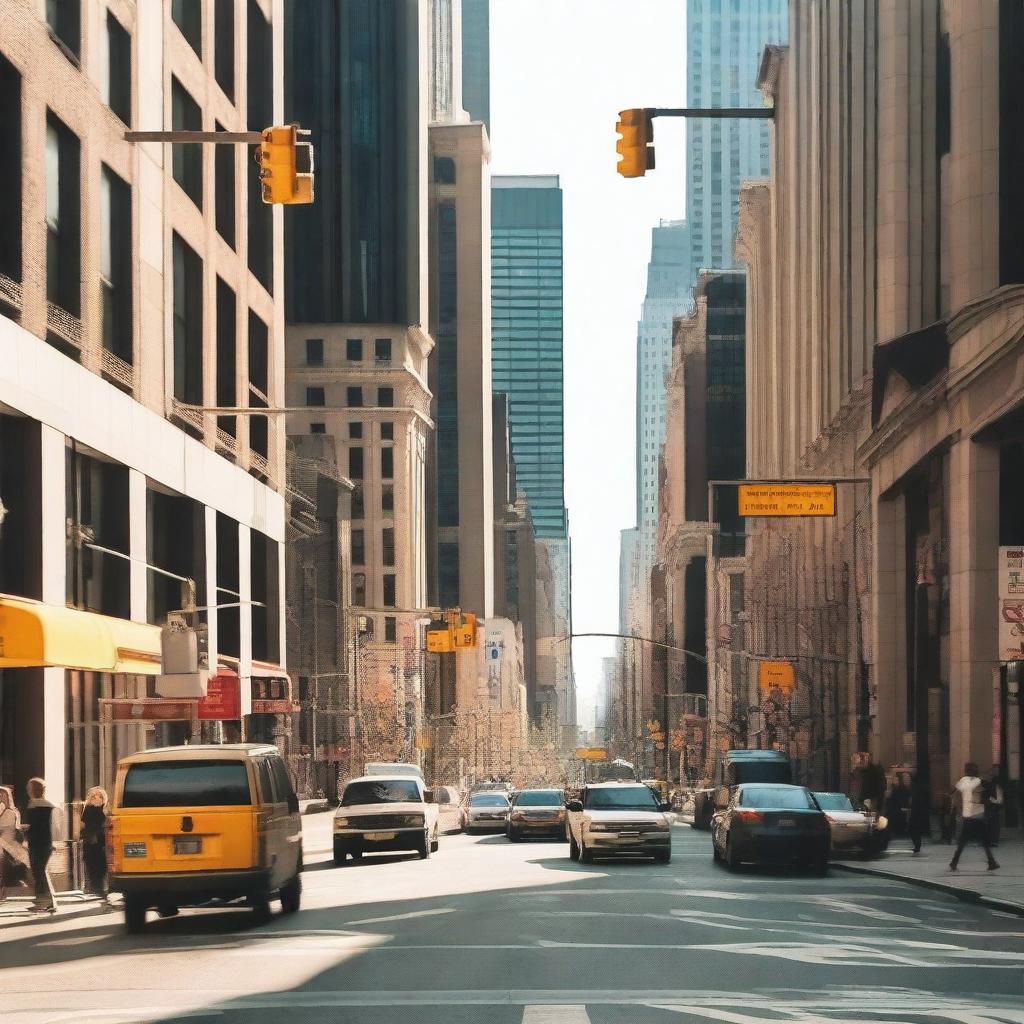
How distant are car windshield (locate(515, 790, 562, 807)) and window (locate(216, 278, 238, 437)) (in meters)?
12.7

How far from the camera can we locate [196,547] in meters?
46.2

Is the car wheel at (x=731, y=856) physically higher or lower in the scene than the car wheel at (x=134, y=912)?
lower

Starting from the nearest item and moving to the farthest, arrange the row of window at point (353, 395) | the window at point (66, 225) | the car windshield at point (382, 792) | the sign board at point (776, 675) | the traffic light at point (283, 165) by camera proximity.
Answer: the traffic light at point (283, 165) → the window at point (66, 225) → the car windshield at point (382, 792) → the sign board at point (776, 675) → the row of window at point (353, 395)

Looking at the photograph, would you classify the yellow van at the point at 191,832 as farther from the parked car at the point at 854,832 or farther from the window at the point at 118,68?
the window at the point at 118,68

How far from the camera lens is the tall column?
148 ft

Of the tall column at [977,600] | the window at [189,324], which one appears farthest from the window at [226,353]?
the tall column at [977,600]

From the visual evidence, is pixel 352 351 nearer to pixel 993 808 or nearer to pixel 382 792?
pixel 382 792

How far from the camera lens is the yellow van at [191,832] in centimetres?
2152

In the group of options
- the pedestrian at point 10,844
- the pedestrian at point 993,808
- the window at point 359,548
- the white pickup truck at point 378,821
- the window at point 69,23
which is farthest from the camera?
the window at point 359,548

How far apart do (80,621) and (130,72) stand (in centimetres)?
1531

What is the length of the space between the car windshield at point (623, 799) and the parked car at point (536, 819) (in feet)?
45.8

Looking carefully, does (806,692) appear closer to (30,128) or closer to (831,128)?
(831,128)

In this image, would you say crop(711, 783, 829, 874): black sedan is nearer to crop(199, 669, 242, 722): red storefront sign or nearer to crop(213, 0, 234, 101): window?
crop(199, 669, 242, 722): red storefront sign


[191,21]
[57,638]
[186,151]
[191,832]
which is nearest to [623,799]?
[57,638]
